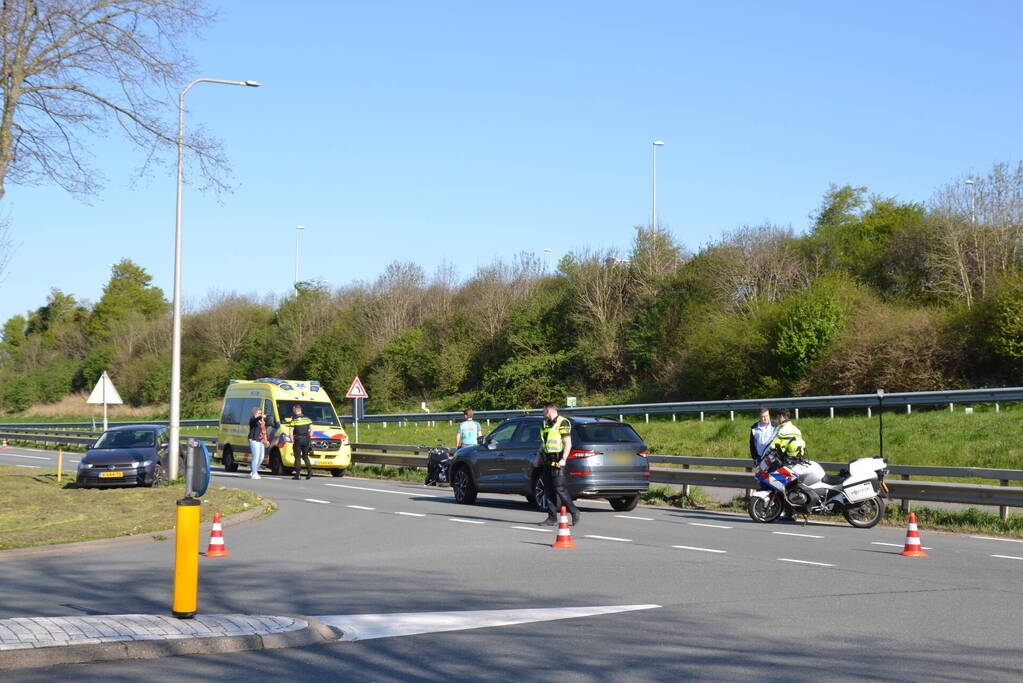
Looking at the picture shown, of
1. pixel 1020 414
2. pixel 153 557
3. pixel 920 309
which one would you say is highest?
pixel 920 309

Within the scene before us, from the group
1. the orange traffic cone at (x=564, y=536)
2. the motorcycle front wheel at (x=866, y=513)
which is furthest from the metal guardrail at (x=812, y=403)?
the orange traffic cone at (x=564, y=536)

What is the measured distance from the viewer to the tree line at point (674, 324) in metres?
38.3

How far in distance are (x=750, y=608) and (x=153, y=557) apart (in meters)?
7.25

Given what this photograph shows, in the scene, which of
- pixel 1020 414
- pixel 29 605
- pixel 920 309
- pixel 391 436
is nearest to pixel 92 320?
pixel 391 436

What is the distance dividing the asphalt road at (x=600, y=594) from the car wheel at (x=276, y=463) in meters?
13.1

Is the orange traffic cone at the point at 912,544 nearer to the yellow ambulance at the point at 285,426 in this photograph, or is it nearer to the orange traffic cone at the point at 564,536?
Answer: the orange traffic cone at the point at 564,536

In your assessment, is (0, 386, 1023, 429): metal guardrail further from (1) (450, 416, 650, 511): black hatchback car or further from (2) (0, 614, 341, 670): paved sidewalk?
(2) (0, 614, 341, 670): paved sidewalk

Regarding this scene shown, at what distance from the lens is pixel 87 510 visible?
18.5 metres

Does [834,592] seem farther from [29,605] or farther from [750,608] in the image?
[29,605]

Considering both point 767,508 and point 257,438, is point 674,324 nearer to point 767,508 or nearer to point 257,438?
point 257,438

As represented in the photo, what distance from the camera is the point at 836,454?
30906 millimetres

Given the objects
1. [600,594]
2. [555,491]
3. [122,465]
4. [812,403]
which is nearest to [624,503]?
[555,491]

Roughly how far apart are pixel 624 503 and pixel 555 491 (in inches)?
143

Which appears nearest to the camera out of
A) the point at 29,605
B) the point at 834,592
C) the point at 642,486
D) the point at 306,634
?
the point at 306,634
